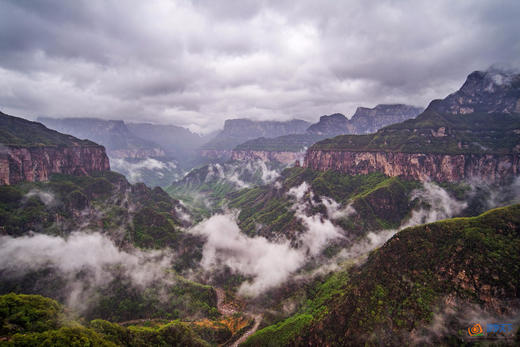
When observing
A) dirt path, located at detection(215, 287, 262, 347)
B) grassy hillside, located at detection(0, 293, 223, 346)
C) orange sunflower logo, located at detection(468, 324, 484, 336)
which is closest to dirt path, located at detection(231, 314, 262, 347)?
dirt path, located at detection(215, 287, 262, 347)

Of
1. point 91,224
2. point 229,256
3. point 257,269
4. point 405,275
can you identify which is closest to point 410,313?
point 405,275

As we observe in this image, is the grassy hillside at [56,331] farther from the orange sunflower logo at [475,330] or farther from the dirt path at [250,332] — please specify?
the orange sunflower logo at [475,330]

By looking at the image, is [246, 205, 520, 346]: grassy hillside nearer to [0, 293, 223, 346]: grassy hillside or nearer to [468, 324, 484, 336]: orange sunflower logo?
[468, 324, 484, 336]: orange sunflower logo

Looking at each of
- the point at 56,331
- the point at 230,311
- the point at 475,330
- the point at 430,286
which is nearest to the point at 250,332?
the point at 230,311

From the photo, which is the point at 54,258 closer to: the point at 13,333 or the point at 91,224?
the point at 91,224

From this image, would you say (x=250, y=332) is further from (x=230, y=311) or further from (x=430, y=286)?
(x=430, y=286)
